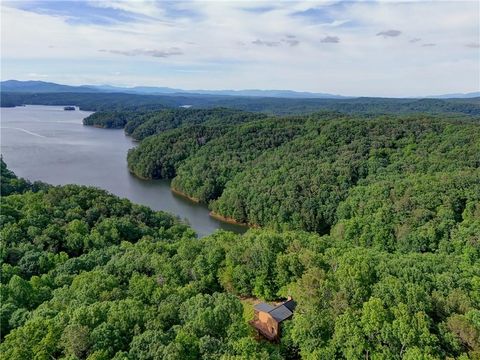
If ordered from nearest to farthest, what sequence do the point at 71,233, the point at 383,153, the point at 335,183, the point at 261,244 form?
the point at 261,244
the point at 71,233
the point at 335,183
the point at 383,153

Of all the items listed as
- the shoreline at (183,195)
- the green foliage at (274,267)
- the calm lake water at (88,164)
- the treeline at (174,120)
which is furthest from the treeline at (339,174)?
the treeline at (174,120)

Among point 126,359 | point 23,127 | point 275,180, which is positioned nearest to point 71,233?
point 126,359

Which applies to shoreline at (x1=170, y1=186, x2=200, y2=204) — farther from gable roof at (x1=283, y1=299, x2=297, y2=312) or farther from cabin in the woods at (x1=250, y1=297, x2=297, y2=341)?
A: cabin in the woods at (x1=250, y1=297, x2=297, y2=341)

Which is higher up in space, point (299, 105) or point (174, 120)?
point (299, 105)

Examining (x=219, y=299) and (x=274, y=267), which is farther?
(x=274, y=267)

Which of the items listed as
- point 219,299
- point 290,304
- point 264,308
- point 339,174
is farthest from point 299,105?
point 219,299

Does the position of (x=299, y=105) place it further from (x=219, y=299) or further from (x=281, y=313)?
(x=219, y=299)

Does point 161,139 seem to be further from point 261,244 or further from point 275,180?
point 261,244
